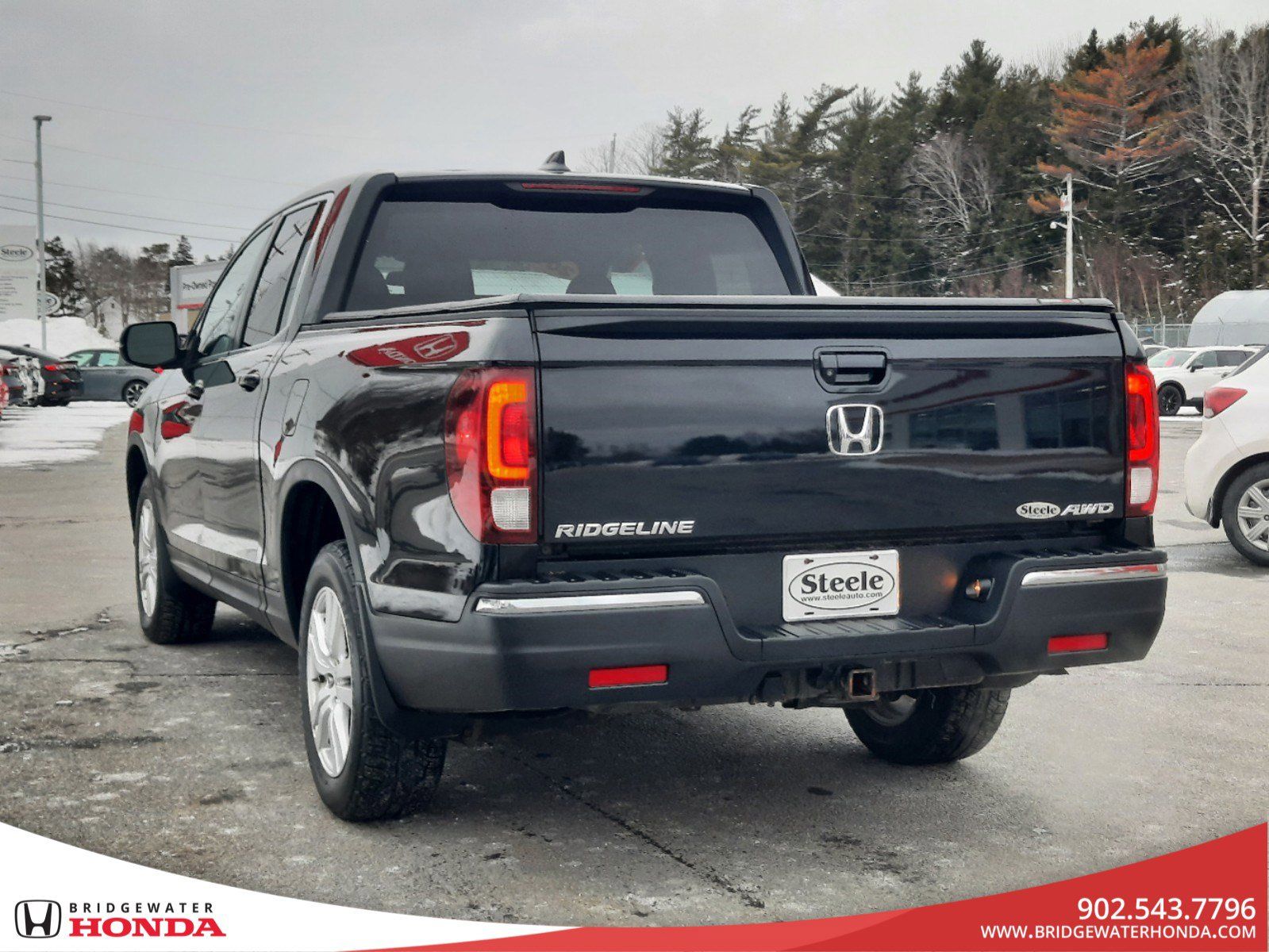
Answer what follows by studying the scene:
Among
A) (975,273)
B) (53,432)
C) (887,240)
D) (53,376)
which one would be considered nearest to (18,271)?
(53,376)

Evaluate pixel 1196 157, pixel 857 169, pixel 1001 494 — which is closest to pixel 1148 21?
pixel 1196 157

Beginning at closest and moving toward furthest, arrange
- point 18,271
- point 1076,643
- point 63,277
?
point 1076,643 → point 18,271 → point 63,277

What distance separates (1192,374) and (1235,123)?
42.9 m

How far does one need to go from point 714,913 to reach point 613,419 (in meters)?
1.23

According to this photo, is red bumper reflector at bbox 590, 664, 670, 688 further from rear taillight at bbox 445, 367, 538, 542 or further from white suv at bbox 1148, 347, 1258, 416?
white suv at bbox 1148, 347, 1258, 416

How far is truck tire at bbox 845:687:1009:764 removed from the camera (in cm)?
481

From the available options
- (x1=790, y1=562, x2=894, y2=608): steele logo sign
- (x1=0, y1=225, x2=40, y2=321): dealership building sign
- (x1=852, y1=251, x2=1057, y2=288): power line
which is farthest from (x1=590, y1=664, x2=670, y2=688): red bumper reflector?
(x1=852, y1=251, x2=1057, y2=288): power line

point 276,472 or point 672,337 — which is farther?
point 276,472

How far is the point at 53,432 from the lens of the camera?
26.4 m

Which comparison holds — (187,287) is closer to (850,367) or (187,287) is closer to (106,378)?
(106,378)

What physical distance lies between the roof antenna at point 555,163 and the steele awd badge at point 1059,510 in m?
2.19

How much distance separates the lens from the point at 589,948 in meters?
3.44

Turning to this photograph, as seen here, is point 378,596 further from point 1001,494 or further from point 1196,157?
point 1196,157

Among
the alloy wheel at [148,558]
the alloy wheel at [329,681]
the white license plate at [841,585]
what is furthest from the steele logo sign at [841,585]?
the alloy wheel at [148,558]
